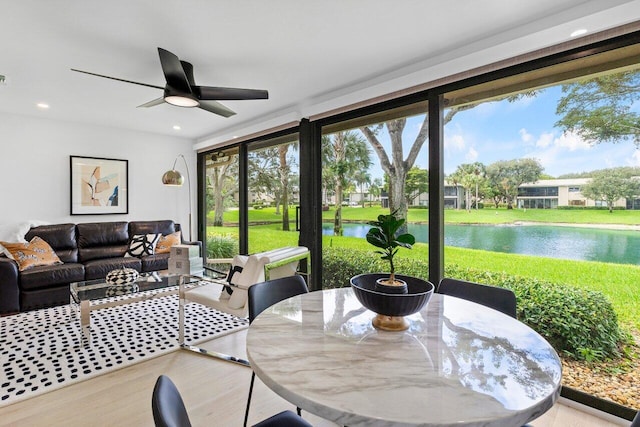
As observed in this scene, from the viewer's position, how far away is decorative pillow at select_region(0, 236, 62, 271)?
3.71 m

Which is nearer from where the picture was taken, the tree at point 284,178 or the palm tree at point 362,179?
Result: the palm tree at point 362,179

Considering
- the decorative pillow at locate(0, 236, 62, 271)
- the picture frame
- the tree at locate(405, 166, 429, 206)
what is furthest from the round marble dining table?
the picture frame

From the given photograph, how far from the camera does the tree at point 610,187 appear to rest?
199 cm

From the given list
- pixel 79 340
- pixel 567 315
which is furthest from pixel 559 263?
pixel 79 340

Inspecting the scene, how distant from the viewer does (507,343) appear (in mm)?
1077

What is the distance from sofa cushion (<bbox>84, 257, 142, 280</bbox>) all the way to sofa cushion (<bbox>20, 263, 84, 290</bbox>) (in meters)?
0.08

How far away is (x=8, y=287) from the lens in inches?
134

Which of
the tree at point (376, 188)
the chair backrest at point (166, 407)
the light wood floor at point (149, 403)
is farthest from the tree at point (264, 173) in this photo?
the chair backrest at point (166, 407)

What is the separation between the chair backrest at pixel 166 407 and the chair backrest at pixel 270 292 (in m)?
0.79

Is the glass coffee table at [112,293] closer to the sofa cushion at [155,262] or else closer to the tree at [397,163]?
the sofa cushion at [155,262]

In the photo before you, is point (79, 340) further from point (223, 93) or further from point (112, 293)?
point (223, 93)

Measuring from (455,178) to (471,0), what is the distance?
1.33 meters

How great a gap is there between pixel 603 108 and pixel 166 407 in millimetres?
2811

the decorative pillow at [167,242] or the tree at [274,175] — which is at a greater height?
the tree at [274,175]
